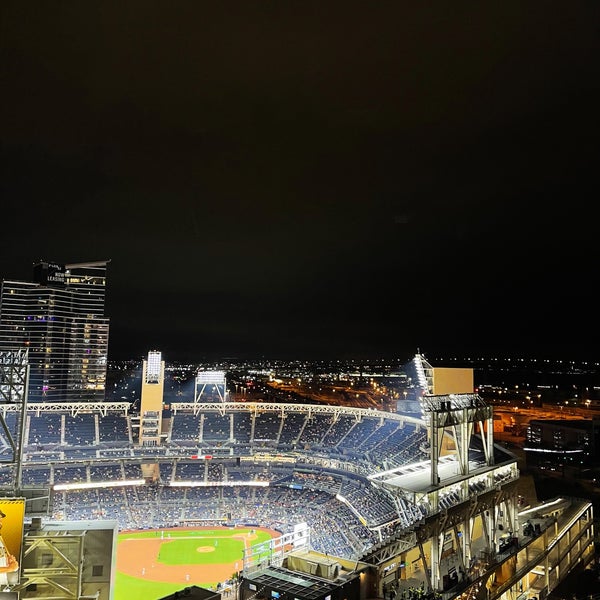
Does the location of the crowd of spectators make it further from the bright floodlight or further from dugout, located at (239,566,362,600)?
dugout, located at (239,566,362,600)

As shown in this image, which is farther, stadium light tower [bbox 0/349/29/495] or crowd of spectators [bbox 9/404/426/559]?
crowd of spectators [bbox 9/404/426/559]

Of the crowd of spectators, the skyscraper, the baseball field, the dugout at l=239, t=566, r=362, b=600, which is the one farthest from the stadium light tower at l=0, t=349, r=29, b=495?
the skyscraper

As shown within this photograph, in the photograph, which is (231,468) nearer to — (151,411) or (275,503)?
(275,503)

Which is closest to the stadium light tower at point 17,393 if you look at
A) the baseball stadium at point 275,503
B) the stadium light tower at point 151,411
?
the baseball stadium at point 275,503

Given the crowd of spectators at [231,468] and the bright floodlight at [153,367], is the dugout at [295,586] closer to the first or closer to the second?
the crowd of spectators at [231,468]

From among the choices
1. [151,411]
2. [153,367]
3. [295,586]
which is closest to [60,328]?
[153,367]
